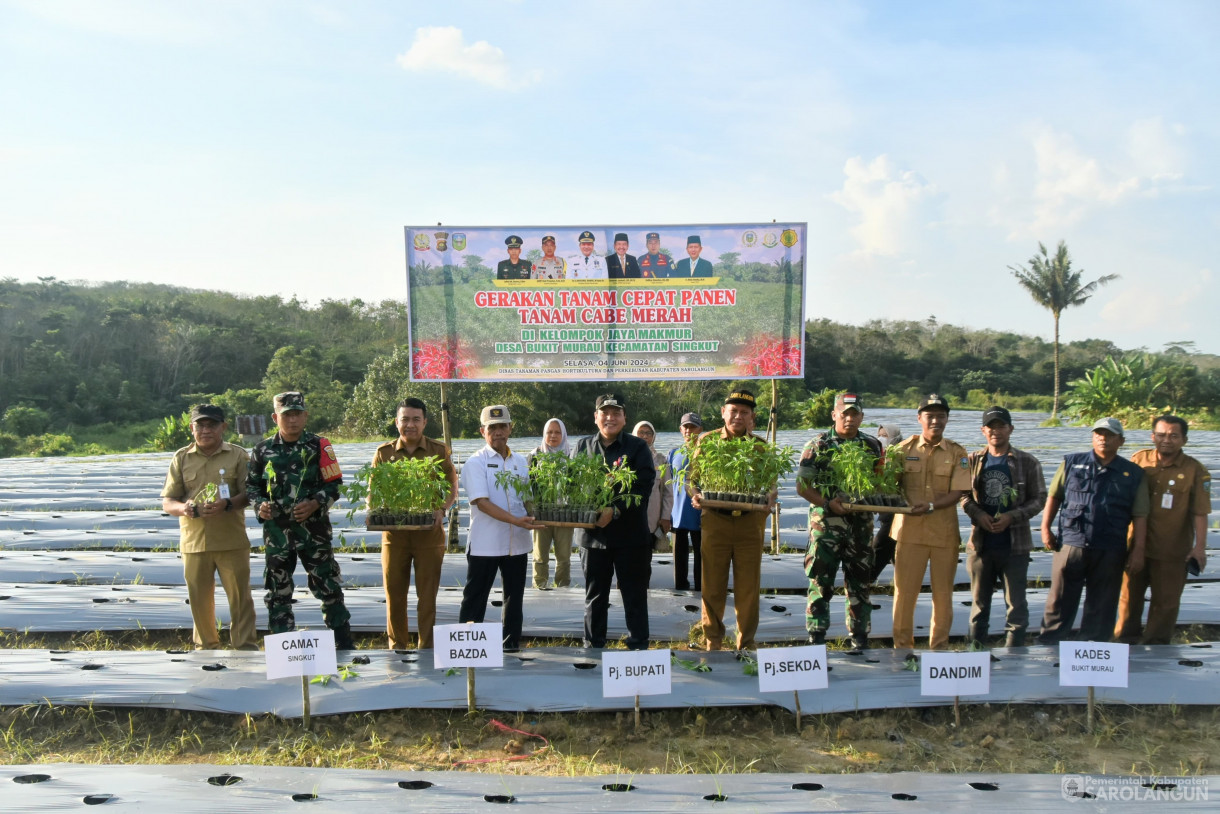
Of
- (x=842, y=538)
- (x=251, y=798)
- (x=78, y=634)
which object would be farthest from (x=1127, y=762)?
(x=78, y=634)

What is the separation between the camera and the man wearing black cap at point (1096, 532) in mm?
4398

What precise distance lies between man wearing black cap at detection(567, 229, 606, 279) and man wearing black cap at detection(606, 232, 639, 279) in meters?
0.06

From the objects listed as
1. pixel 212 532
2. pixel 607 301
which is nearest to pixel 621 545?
pixel 212 532

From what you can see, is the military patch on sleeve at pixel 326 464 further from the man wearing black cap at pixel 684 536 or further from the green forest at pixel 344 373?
the green forest at pixel 344 373

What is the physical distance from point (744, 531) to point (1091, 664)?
68.4 inches

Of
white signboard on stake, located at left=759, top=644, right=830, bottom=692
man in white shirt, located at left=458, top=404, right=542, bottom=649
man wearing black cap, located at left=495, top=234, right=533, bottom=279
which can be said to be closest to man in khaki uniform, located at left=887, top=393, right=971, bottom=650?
white signboard on stake, located at left=759, top=644, right=830, bottom=692

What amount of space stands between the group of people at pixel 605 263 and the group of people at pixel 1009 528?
2.38 m

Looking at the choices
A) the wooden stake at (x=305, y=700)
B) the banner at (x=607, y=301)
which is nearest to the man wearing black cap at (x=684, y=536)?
the banner at (x=607, y=301)

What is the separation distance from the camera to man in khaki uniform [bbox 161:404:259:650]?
4438mm

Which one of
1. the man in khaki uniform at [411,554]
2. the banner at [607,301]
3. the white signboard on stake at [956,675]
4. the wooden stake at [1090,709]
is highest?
the banner at [607,301]

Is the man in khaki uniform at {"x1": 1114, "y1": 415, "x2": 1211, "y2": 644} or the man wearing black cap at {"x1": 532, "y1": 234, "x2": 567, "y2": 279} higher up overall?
the man wearing black cap at {"x1": 532, "y1": 234, "x2": 567, "y2": 279}

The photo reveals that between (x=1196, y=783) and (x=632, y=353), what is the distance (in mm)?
4611

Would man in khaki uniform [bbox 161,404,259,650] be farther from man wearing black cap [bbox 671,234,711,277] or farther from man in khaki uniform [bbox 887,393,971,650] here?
man in khaki uniform [bbox 887,393,971,650]

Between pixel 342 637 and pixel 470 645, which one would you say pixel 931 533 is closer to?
pixel 470 645
